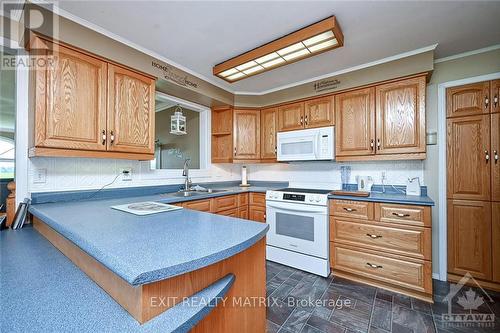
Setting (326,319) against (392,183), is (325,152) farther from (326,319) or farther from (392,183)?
(326,319)

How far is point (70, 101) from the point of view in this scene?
167cm

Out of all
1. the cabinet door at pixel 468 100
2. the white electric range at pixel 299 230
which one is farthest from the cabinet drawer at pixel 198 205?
the cabinet door at pixel 468 100

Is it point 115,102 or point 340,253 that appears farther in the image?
Answer: point 340,253

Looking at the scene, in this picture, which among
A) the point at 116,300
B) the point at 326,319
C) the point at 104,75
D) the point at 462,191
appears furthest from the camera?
the point at 462,191

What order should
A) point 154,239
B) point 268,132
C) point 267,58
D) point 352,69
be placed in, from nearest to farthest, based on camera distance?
point 154,239
point 267,58
point 352,69
point 268,132

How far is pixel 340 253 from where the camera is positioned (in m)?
2.35

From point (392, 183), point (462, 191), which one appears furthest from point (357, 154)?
point (462, 191)

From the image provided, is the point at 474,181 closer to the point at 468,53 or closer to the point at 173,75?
the point at 468,53

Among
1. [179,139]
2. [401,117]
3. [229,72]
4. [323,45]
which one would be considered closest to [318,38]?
[323,45]

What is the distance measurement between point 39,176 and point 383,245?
313cm

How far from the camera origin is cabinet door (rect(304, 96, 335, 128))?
2709 millimetres

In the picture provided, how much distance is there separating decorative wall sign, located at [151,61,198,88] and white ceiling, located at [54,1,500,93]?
12cm

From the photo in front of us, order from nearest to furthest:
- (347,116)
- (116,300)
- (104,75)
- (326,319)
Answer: (116,300)
(326,319)
(104,75)
(347,116)

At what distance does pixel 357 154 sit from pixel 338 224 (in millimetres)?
836
